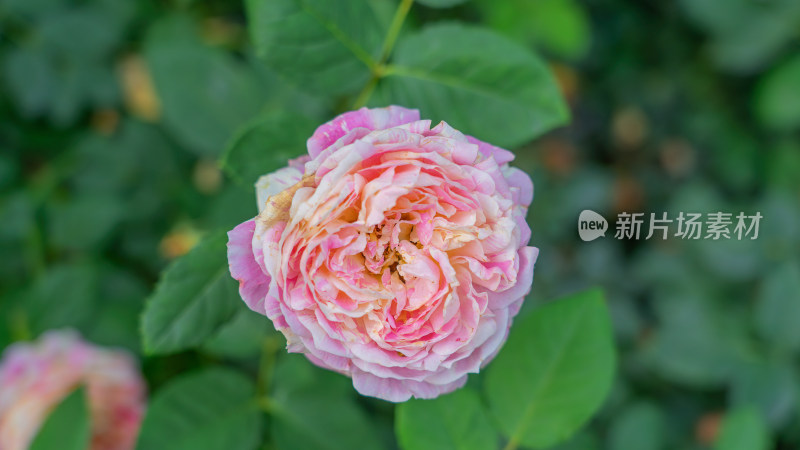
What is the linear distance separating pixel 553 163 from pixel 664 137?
1.17 ft

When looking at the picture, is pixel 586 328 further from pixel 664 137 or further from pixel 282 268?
pixel 664 137

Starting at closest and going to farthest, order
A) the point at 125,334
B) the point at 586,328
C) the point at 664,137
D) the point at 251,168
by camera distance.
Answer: the point at 251,168, the point at 586,328, the point at 125,334, the point at 664,137

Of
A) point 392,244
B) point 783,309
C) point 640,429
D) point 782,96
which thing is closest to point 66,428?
point 392,244

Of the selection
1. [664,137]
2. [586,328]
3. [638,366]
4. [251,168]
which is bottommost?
[638,366]

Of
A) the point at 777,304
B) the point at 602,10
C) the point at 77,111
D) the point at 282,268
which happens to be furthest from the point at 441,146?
the point at 602,10

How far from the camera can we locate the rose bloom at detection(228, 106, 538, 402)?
2.07 ft

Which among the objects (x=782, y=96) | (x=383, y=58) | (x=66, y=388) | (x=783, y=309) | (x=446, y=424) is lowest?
(x=66, y=388)

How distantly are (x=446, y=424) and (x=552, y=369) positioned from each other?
17cm

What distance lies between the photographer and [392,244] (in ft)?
2.30

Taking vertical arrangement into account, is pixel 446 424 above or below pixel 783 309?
above

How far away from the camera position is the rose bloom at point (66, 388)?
→ 110cm

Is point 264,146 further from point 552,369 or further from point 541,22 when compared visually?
point 541,22

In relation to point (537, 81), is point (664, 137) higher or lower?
lower

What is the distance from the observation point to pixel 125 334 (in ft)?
4.42
